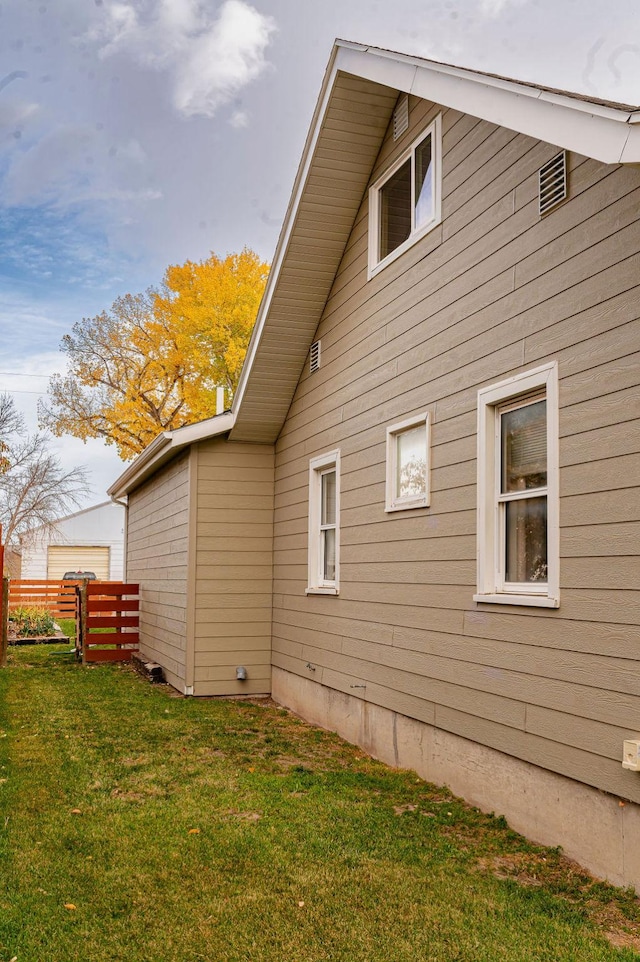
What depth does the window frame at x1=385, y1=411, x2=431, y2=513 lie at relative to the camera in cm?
681

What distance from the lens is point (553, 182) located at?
213 inches

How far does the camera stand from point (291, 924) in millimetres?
4082

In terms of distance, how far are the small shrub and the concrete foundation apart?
1202 cm

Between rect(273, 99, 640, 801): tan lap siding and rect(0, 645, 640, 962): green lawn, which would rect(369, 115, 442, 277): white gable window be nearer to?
rect(273, 99, 640, 801): tan lap siding

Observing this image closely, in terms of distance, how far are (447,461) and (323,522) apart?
10.5 ft

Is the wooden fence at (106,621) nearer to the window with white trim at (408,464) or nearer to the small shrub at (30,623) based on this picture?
the small shrub at (30,623)

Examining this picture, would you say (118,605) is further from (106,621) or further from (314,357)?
(314,357)

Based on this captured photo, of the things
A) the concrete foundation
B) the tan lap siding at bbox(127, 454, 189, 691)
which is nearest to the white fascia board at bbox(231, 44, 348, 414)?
the tan lap siding at bbox(127, 454, 189, 691)

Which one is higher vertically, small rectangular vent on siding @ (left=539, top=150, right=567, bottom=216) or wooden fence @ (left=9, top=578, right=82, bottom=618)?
small rectangular vent on siding @ (left=539, top=150, right=567, bottom=216)

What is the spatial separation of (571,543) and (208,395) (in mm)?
21646

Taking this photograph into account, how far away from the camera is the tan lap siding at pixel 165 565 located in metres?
11.2

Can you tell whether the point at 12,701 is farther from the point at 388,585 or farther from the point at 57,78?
the point at 57,78

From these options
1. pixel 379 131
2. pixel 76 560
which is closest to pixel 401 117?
pixel 379 131

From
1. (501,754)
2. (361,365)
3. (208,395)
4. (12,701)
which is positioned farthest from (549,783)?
(208,395)
